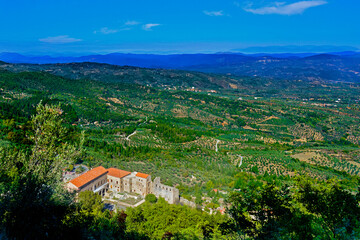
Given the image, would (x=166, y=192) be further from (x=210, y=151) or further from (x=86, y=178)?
(x=210, y=151)

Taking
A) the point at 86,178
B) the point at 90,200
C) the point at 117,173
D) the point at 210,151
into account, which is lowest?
the point at 210,151

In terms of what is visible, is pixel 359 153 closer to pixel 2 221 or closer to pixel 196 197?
pixel 196 197

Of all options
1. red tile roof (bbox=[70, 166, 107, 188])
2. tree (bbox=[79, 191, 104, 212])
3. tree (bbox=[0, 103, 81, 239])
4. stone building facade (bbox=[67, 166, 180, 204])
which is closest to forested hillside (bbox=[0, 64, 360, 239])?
tree (bbox=[0, 103, 81, 239])

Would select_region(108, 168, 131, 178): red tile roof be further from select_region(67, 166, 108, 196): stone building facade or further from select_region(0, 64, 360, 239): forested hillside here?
select_region(0, 64, 360, 239): forested hillside

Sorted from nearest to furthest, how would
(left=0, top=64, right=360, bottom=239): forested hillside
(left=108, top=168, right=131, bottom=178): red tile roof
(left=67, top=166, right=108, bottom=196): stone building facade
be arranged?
(left=0, top=64, right=360, bottom=239): forested hillside < (left=67, top=166, right=108, bottom=196): stone building facade < (left=108, top=168, right=131, bottom=178): red tile roof

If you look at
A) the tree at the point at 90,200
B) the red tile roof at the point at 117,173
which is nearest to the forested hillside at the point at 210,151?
the tree at the point at 90,200

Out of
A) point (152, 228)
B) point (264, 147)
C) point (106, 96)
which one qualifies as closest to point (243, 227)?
point (152, 228)

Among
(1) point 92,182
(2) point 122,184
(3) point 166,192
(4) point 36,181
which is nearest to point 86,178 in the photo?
(1) point 92,182

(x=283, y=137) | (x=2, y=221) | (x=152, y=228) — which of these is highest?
(x=2, y=221)
